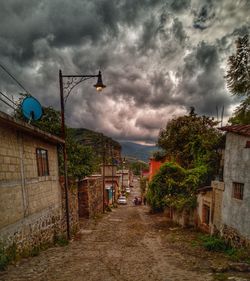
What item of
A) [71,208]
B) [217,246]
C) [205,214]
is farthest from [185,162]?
[71,208]

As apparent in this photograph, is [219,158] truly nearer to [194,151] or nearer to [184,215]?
[194,151]

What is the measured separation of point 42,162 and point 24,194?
7.67ft

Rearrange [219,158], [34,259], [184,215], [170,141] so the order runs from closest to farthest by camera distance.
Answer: [34,259] → [219,158] → [184,215] → [170,141]

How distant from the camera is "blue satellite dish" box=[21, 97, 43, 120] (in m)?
9.83

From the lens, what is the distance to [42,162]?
10.5 metres

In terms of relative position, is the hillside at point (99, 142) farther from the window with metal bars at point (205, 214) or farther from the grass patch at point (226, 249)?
the grass patch at point (226, 249)

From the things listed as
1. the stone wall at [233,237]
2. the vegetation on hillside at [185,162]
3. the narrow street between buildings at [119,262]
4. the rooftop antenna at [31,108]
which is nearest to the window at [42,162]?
the rooftop antenna at [31,108]

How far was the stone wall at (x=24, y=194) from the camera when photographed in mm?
7199

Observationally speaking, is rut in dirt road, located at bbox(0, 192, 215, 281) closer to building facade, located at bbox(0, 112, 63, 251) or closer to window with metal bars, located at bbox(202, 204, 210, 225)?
building facade, located at bbox(0, 112, 63, 251)

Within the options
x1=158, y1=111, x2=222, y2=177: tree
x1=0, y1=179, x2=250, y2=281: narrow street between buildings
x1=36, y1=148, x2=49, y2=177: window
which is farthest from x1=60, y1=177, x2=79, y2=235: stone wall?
x1=158, y1=111, x2=222, y2=177: tree

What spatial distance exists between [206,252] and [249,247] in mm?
2006

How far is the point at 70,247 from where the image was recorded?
34.6 feet

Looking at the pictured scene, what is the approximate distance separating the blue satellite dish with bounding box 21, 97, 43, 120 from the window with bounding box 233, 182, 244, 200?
9843 mm

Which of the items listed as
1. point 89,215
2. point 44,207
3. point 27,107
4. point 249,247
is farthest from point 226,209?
point 89,215
